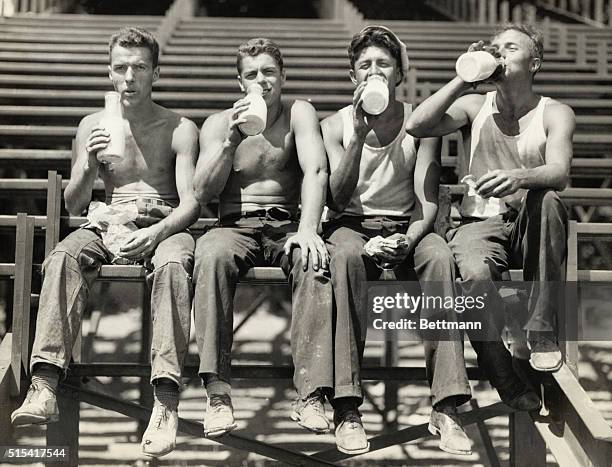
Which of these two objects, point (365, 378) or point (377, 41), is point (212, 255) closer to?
point (365, 378)

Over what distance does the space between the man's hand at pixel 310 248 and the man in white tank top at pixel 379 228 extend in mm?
50

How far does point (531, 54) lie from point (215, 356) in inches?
75.6

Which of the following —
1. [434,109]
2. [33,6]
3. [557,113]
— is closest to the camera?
[434,109]

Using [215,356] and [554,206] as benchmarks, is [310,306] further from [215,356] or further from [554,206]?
[554,206]

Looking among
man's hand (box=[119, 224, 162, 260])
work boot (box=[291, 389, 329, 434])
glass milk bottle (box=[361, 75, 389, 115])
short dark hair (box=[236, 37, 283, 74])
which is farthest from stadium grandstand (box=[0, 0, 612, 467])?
short dark hair (box=[236, 37, 283, 74])

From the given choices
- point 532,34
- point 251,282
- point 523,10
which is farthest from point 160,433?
point 523,10

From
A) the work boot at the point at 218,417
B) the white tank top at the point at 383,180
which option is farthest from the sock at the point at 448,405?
the white tank top at the point at 383,180

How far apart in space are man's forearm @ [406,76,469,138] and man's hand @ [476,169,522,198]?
1.48ft

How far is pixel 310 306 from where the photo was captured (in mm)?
4148

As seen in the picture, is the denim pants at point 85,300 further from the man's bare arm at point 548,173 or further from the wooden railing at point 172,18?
the wooden railing at point 172,18

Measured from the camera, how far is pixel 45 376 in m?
4.16

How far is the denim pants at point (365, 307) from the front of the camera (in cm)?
408

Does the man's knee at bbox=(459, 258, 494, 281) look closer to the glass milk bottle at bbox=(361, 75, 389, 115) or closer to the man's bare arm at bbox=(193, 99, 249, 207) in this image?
the glass milk bottle at bbox=(361, 75, 389, 115)

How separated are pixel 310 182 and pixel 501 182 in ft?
2.59
